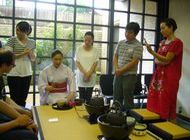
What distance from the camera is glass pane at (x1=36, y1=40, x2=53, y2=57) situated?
3783 millimetres

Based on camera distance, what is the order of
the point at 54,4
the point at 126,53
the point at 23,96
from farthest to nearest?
the point at 54,4, the point at 23,96, the point at 126,53

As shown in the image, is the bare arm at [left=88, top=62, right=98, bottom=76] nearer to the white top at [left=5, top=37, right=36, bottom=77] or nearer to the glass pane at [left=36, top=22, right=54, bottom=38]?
the white top at [left=5, top=37, right=36, bottom=77]

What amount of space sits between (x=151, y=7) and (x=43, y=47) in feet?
7.46

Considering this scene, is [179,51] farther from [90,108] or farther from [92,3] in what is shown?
[92,3]

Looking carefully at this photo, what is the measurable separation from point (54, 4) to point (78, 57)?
114 centimetres

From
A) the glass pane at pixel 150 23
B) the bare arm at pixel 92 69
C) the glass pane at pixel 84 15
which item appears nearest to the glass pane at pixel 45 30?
the glass pane at pixel 84 15

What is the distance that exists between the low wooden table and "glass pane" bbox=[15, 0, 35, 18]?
2154mm

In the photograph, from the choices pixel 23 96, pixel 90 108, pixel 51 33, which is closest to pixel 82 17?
pixel 51 33

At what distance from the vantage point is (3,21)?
354 cm

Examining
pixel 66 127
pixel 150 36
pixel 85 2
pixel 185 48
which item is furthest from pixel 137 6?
pixel 66 127

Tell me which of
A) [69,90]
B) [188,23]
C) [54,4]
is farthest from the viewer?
[188,23]

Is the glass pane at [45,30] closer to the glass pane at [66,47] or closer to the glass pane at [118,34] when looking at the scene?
the glass pane at [66,47]

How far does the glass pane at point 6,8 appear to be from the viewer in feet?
11.5

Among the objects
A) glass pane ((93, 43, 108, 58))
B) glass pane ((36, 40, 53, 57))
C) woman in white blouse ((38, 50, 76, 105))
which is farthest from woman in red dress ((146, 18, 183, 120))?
glass pane ((36, 40, 53, 57))
